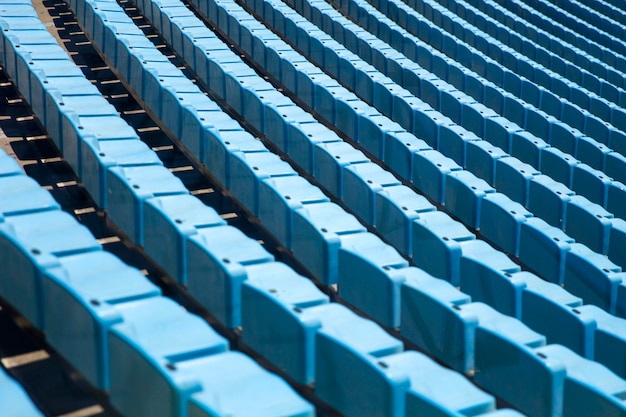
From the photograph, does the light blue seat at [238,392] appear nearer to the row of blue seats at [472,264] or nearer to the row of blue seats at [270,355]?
the row of blue seats at [270,355]

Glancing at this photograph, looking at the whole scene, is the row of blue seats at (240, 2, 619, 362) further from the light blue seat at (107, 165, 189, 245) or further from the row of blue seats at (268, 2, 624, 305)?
the light blue seat at (107, 165, 189, 245)

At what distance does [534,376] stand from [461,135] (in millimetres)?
1646

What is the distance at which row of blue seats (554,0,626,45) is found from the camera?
5.58 m

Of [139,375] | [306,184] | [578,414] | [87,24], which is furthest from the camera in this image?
[87,24]

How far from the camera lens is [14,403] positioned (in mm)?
1234

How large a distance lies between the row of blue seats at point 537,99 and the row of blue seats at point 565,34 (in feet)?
2.78

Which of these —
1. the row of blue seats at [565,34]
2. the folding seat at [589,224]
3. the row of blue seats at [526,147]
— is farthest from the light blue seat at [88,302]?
the row of blue seats at [565,34]

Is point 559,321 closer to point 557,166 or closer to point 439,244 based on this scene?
point 439,244

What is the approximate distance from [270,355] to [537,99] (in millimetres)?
2810

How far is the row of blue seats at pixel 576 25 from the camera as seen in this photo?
5.36m

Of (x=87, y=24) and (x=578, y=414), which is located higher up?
(x=87, y=24)

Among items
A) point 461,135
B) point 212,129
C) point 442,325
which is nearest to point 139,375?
point 442,325

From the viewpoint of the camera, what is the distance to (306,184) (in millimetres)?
2547

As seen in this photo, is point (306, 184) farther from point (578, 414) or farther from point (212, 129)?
point (578, 414)
